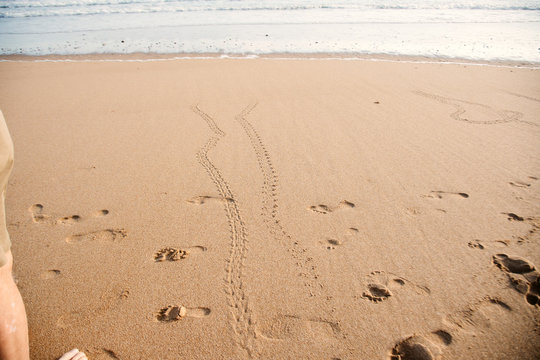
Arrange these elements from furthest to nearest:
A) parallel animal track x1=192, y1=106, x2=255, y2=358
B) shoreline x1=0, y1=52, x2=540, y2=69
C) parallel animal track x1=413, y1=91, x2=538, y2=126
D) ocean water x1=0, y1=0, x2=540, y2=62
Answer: ocean water x1=0, y1=0, x2=540, y2=62 < shoreline x1=0, y1=52, x2=540, y2=69 < parallel animal track x1=413, y1=91, x2=538, y2=126 < parallel animal track x1=192, y1=106, x2=255, y2=358

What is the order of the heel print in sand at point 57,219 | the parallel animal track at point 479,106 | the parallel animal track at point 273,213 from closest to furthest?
the parallel animal track at point 273,213 < the heel print in sand at point 57,219 < the parallel animal track at point 479,106

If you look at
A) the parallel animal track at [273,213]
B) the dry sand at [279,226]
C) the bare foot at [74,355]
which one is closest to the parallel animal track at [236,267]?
the dry sand at [279,226]

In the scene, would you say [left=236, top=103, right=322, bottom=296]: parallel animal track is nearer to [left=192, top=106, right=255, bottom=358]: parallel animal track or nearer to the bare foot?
[left=192, top=106, right=255, bottom=358]: parallel animal track

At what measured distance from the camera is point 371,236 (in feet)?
8.43

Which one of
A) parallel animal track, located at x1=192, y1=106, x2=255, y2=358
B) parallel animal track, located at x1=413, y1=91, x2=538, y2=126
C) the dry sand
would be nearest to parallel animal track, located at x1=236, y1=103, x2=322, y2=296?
the dry sand

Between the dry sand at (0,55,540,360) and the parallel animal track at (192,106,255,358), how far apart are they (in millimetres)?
13

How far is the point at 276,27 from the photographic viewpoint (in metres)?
11.2

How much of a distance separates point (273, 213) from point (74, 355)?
163cm

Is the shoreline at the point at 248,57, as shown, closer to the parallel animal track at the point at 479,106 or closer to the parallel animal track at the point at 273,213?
the parallel animal track at the point at 479,106

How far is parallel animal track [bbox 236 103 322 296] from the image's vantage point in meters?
2.25

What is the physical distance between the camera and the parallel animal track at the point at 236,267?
190 cm

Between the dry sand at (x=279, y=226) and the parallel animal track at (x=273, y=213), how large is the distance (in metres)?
0.02

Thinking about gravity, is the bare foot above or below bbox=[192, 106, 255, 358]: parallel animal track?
below

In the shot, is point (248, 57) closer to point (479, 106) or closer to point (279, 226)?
point (479, 106)
